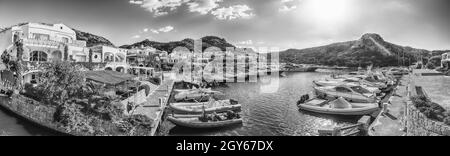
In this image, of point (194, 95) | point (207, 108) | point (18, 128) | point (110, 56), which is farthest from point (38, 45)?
point (207, 108)

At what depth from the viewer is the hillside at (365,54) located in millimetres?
31669

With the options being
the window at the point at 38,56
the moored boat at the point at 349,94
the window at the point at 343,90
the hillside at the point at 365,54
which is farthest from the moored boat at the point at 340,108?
the hillside at the point at 365,54

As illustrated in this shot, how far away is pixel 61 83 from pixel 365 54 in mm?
44818

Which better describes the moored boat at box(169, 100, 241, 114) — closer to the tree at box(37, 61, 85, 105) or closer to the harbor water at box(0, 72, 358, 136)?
the harbor water at box(0, 72, 358, 136)

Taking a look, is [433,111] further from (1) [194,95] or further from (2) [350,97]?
(1) [194,95]

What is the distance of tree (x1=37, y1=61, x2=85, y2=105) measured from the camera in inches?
264

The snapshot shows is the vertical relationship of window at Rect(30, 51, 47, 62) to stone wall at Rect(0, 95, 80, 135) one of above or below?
above

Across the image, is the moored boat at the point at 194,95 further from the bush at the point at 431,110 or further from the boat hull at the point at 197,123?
Answer: the bush at the point at 431,110

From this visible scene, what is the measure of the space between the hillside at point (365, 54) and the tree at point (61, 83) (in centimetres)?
2596

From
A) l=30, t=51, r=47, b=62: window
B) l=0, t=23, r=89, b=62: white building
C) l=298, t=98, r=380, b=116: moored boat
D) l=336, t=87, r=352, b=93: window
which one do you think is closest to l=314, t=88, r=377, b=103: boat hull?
l=336, t=87, r=352, b=93: window

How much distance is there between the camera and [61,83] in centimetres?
699

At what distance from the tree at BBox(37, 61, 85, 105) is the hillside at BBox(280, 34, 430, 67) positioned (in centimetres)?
2596
